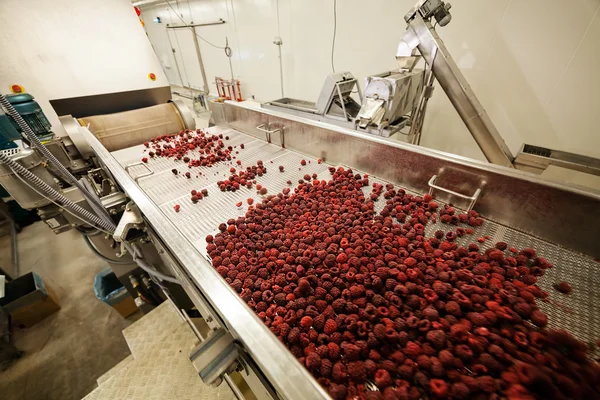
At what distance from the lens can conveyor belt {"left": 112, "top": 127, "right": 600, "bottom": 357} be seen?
74 centimetres

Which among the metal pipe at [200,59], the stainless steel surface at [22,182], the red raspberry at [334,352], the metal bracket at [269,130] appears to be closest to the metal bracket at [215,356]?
the red raspberry at [334,352]

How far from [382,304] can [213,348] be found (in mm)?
524

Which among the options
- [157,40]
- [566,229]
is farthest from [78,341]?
[157,40]

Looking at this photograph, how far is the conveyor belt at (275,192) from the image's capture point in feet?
2.43

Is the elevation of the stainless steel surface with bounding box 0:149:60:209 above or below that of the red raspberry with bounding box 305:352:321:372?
above

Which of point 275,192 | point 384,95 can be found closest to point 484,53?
point 384,95

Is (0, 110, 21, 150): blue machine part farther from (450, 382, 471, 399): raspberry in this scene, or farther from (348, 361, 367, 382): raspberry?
(450, 382, 471, 399): raspberry

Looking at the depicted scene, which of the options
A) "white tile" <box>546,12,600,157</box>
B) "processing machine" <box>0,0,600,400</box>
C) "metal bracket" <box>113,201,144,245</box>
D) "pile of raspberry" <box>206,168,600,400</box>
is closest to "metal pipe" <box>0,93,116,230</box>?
"processing machine" <box>0,0,600,400</box>

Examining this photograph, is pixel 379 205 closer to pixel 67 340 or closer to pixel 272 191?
pixel 272 191

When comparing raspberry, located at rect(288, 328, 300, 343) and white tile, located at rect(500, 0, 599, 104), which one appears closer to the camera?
raspberry, located at rect(288, 328, 300, 343)

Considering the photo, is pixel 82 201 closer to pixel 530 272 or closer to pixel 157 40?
pixel 530 272

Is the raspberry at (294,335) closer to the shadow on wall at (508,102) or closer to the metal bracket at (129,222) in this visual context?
the metal bracket at (129,222)

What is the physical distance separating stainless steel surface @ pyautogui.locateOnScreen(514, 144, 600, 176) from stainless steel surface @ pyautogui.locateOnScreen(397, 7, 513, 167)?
8 cm

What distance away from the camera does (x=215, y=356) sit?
0.60 metres
